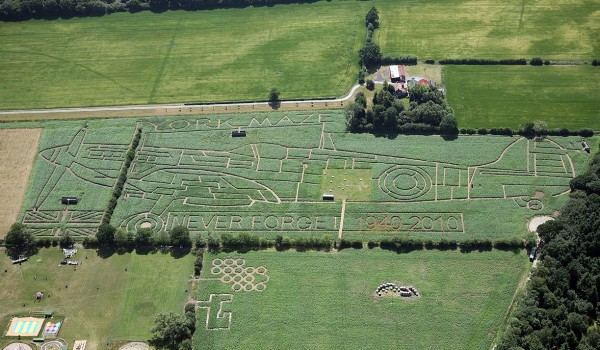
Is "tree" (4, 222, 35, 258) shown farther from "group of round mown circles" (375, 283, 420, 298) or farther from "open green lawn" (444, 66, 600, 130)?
"open green lawn" (444, 66, 600, 130)

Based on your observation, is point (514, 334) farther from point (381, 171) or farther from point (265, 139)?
point (265, 139)

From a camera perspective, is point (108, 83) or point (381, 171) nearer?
point (381, 171)

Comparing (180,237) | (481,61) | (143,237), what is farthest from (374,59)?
(143,237)

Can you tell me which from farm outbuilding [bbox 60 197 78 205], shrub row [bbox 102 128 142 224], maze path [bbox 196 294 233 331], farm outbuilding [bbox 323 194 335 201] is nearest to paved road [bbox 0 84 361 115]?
shrub row [bbox 102 128 142 224]

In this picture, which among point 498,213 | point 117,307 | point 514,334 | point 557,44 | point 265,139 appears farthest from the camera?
point 557,44

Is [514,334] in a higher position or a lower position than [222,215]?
lower

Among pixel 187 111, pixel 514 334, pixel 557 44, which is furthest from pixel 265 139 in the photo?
pixel 557 44

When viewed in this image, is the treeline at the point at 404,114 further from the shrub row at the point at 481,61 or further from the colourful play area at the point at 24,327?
the colourful play area at the point at 24,327

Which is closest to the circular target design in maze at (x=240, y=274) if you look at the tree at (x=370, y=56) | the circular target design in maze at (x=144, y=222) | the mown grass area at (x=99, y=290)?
the mown grass area at (x=99, y=290)
